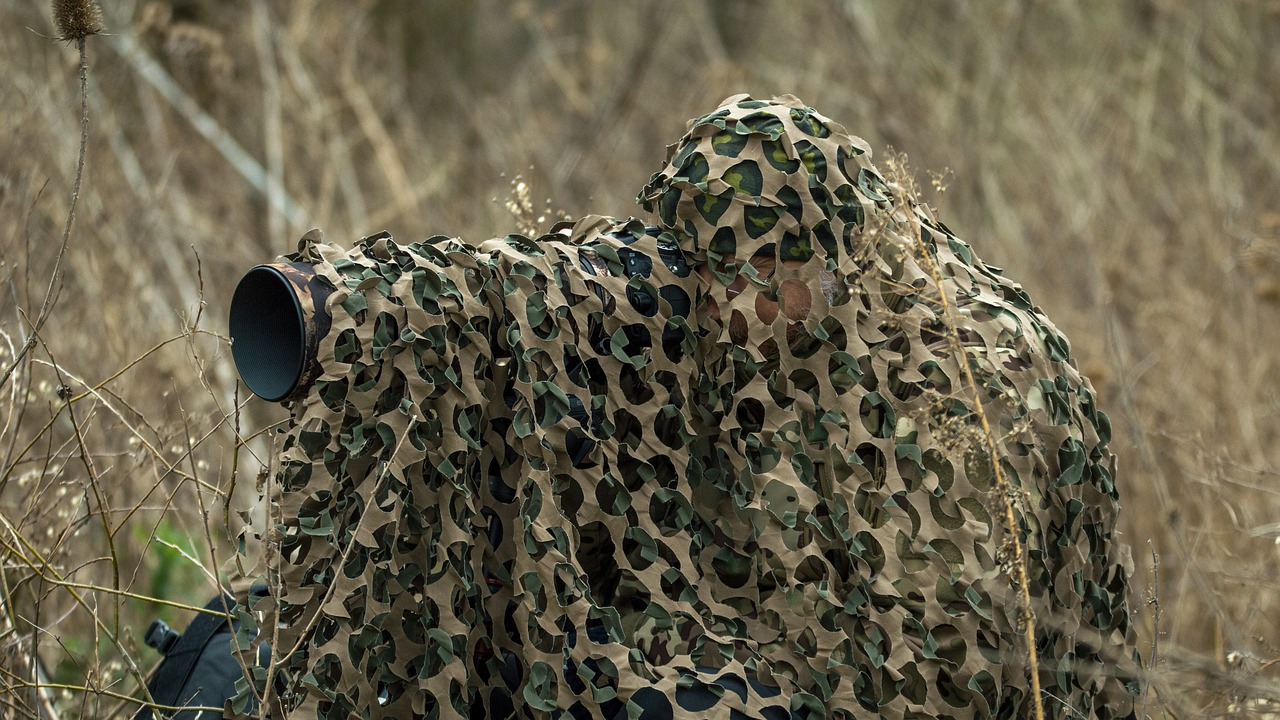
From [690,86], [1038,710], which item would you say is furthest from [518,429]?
[690,86]

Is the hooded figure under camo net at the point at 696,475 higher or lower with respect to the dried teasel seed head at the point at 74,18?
lower

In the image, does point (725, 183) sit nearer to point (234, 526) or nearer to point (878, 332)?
point (878, 332)

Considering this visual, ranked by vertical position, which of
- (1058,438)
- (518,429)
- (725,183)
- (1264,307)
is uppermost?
(1264,307)

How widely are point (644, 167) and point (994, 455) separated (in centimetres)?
492

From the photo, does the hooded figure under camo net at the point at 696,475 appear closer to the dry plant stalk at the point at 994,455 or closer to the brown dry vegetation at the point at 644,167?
the dry plant stalk at the point at 994,455

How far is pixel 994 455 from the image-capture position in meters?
1.73

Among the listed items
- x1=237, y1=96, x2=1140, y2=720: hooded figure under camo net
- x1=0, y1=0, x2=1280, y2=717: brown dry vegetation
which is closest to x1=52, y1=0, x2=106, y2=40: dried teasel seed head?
x1=237, y1=96, x2=1140, y2=720: hooded figure under camo net

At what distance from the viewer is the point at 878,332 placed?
1839mm

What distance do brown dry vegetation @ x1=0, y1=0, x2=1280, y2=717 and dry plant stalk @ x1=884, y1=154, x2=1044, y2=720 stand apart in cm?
116

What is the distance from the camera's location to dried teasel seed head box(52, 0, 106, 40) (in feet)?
5.71

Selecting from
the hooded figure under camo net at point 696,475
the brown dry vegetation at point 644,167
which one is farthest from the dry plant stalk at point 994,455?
the brown dry vegetation at point 644,167

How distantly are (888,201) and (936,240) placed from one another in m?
0.17

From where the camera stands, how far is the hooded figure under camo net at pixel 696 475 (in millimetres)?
1656

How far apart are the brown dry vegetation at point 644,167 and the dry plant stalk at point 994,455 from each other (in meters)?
1.16
